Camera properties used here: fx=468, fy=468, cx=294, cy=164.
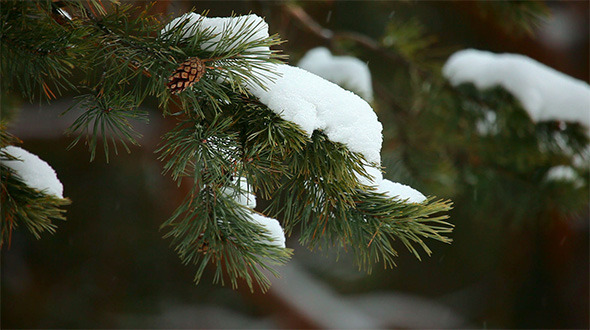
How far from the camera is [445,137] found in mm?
1232

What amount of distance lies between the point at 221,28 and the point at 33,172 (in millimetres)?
272

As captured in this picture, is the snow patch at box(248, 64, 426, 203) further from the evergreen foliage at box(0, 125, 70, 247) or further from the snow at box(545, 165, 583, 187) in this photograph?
the snow at box(545, 165, 583, 187)

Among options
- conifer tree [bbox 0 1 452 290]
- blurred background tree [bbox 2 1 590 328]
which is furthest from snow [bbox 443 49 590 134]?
conifer tree [bbox 0 1 452 290]

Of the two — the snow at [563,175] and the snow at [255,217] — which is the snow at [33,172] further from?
the snow at [563,175]

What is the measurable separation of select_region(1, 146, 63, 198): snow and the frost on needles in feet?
0.58

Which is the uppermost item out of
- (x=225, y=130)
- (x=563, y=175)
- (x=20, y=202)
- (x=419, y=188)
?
(x=563, y=175)

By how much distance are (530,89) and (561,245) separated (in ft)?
5.86

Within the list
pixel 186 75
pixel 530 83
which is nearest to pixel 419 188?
pixel 530 83

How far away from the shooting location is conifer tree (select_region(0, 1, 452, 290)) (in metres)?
0.41

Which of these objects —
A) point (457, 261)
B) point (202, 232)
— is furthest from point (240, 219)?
point (457, 261)

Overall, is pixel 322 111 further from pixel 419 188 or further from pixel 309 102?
pixel 419 188

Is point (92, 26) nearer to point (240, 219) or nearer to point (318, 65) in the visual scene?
point (240, 219)

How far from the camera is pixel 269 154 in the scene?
434 mm

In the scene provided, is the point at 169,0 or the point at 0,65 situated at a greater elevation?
the point at 169,0
